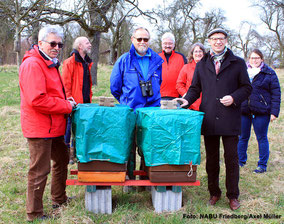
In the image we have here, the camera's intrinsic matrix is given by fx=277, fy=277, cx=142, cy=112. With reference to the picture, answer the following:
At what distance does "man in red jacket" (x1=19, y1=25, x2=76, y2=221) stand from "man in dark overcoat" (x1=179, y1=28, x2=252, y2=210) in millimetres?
1561

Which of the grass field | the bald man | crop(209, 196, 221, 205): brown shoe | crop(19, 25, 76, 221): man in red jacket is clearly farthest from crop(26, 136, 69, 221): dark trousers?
crop(209, 196, 221, 205): brown shoe

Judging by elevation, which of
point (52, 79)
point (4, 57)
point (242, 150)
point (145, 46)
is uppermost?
point (4, 57)

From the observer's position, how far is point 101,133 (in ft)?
9.28

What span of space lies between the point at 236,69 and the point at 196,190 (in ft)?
5.75

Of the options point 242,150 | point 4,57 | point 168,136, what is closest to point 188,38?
point 4,57

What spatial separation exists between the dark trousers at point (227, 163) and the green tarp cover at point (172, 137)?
1.65 ft

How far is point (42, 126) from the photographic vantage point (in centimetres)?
272

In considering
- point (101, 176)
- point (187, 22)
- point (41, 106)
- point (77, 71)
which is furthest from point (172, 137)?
Result: point (187, 22)

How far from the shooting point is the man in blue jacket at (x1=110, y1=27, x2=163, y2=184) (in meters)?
3.47

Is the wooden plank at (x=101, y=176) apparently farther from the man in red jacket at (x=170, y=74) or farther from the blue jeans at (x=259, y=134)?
the blue jeans at (x=259, y=134)

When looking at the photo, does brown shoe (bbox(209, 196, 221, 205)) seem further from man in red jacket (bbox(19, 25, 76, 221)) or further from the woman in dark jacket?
man in red jacket (bbox(19, 25, 76, 221))

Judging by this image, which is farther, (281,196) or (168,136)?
(281,196)

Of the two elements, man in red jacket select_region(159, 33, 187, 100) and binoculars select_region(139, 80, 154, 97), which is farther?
man in red jacket select_region(159, 33, 187, 100)

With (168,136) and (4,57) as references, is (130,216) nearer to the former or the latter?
(168,136)
